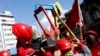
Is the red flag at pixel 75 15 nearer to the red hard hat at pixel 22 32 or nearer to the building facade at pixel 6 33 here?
the red hard hat at pixel 22 32

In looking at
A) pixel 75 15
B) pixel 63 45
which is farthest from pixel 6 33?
pixel 63 45

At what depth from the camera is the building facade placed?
106m

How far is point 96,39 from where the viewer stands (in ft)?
22.9

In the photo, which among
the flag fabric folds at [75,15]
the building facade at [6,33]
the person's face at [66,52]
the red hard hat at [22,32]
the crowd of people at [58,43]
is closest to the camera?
the person's face at [66,52]

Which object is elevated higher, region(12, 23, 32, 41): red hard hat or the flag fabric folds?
the flag fabric folds

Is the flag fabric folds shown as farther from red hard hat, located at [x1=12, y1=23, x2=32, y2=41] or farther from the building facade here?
the building facade

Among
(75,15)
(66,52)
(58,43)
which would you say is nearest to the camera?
(66,52)

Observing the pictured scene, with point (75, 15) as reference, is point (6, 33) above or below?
below

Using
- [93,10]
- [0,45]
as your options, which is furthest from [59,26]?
[0,45]

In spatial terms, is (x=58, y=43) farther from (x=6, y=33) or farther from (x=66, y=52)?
(x=6, y=33)

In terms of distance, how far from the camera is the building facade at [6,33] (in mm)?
105912

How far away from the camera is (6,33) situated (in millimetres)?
109000

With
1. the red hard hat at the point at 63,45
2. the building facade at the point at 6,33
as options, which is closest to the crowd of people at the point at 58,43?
the red hard hat at the point at 63,45

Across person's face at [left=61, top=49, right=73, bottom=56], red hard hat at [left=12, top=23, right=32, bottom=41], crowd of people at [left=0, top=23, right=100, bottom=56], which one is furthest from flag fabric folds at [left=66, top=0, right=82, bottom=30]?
person's face at [left=61, top=49, right=73, bottom=56]
